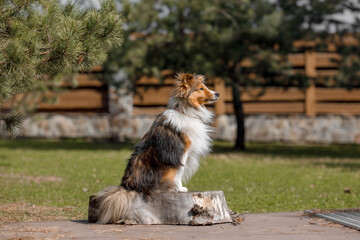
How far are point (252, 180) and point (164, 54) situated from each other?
17.0 feet

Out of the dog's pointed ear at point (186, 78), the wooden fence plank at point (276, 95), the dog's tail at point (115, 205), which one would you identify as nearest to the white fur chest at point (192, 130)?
the dog's pointed ear at point (186, 78)

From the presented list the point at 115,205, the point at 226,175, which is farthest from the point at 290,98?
the point at 115,205

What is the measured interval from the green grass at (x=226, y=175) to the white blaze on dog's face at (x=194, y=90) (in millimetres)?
1825

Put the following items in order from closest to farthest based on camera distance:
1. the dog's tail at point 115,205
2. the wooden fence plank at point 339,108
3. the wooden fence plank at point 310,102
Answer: the dog's tail at point 115,205, the wooden fence plank at point 310,102, the wooden fence plank at point 339,108

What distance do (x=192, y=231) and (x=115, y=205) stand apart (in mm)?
757

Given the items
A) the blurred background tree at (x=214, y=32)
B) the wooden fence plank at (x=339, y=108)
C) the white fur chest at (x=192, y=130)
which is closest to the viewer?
the white fur chest at (x=192, y=130)

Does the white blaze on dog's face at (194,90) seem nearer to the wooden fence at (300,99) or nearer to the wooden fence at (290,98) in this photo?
the wooden fence at (290,98)

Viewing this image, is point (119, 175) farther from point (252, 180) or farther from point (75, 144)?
point (75, 144)

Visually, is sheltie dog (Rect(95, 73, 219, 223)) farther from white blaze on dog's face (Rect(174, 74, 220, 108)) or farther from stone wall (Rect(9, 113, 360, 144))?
stone wall (Rect(9, 113, 360, 144))

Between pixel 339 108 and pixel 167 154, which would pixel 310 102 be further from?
pixel 167 154

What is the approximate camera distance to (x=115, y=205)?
5.01 meters

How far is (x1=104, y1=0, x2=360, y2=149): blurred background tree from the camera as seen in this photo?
13.2 m

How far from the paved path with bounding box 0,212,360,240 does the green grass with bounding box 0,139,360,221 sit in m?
1.44

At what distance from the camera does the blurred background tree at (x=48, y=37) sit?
5156 millimetres
